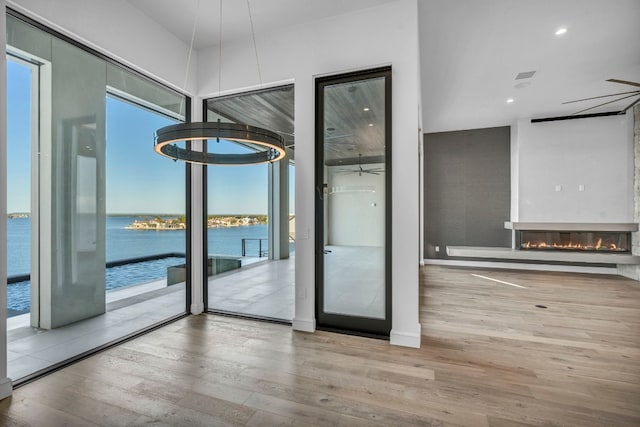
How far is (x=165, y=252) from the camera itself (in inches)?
150

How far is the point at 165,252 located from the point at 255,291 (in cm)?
170

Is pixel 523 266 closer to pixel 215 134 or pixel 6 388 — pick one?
pixel 215 134

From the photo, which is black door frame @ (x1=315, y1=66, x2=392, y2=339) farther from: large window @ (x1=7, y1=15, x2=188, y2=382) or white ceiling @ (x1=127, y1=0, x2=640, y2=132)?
large window @ (x1=7, y1=15, x2=188, y2=382)

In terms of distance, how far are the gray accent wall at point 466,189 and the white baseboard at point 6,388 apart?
25.7 ft

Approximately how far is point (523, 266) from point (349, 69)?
266 inches

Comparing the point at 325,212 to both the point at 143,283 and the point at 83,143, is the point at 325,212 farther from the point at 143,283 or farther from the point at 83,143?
the point at 83,143

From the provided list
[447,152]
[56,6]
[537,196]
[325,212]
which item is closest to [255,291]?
[325,212]

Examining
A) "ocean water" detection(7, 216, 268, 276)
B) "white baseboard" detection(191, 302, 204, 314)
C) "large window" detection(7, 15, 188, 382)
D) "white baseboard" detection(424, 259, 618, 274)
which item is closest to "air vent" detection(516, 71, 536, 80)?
"white baseboard" detection(424, 259, 618, 274)

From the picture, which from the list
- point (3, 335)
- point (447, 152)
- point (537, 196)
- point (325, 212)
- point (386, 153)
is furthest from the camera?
point (447, 152)

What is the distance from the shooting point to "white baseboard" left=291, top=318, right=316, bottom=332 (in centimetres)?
349

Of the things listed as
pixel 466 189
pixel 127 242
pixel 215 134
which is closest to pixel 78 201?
pixel 127 242

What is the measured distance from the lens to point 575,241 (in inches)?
279

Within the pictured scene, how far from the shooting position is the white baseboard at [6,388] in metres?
2.24

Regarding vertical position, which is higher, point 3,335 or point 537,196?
point 537,196
